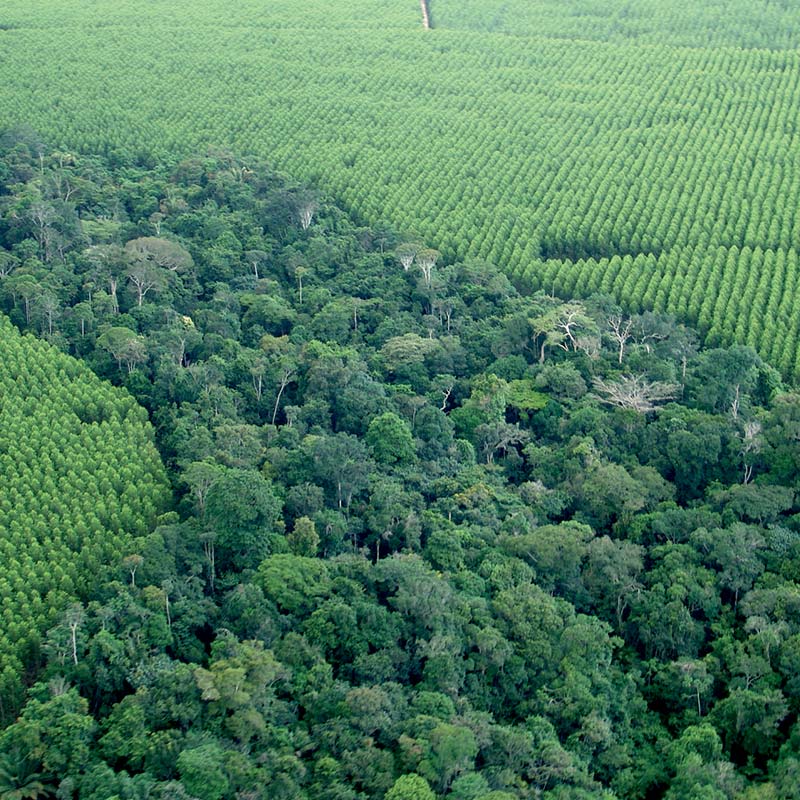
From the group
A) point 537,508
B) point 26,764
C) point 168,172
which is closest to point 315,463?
point 537,508

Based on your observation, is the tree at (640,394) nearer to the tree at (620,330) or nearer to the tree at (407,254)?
the tree at (620,330)

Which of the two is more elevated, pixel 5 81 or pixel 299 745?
pixel 5 81

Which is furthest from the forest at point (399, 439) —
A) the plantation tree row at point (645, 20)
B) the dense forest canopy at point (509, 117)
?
the plantation tree row at point (645, 20)

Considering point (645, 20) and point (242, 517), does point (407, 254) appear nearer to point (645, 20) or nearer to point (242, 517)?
point (242, 517)

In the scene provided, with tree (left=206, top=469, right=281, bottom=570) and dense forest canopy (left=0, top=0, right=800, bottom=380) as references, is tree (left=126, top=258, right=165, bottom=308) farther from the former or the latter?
tree (left=206, top=469, right=281, bottom=570)

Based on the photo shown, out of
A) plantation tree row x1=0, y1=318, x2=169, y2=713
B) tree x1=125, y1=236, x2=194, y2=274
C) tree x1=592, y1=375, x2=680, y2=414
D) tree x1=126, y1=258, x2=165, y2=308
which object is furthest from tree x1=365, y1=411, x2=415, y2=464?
tree x1=125, y1=236, x2=194, y2=274

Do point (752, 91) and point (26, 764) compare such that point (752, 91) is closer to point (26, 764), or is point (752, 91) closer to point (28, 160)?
point (28, 160)

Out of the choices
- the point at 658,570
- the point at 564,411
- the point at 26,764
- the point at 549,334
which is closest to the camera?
the point at 26,764
